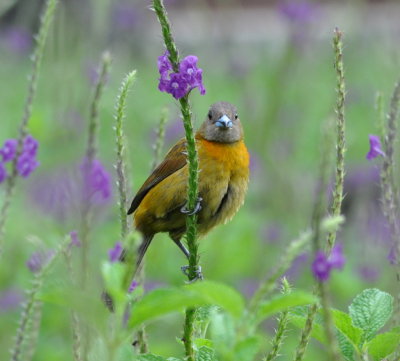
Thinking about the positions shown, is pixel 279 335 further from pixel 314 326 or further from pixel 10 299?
pixel 10 299

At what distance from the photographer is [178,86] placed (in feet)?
5.74

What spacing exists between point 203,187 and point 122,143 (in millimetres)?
1157

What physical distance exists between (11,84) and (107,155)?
318 cm

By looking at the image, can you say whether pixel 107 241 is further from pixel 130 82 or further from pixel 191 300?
pixel 191 300

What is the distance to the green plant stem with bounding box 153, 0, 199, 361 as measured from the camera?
160cm

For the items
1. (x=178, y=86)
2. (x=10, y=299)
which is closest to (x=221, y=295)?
(x=178, y=86)

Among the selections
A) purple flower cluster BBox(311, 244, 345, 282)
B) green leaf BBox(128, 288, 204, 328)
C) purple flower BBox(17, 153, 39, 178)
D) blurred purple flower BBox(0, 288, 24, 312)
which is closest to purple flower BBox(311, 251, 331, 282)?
purple flower cluster BBox(311, 244, 345, 282)

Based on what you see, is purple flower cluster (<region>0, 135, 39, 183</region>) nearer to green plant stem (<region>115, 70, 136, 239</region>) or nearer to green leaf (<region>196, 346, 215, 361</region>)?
green plant stem (<region>115, 70, 136, 239</region>)

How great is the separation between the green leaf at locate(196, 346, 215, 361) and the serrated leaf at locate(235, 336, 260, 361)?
0.98 feet

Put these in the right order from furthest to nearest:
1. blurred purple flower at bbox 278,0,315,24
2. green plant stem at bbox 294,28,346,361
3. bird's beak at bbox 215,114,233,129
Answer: blurred purple flower at bbox 278,0,315,24 → bird's beak at bbox 215,114,233,129 → green plant stem at bbox 294,28,346,361

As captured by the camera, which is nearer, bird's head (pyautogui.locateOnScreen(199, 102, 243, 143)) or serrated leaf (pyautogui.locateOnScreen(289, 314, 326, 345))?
serrated leaf (pyautogui.locateOnScreen(289, 314, 326, 345))

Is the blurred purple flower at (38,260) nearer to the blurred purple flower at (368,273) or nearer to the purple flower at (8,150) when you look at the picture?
the purple flower at (8,150)

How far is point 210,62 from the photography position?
13562 mm

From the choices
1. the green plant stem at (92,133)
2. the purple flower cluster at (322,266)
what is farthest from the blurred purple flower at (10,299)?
the purple flower cluster at (322,266)
